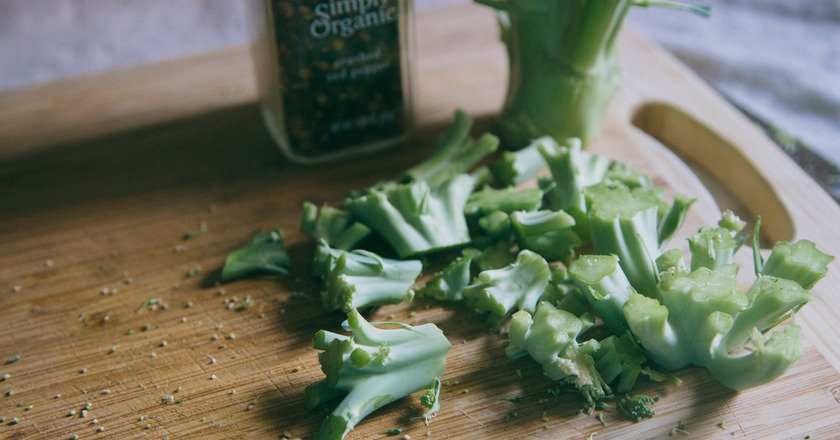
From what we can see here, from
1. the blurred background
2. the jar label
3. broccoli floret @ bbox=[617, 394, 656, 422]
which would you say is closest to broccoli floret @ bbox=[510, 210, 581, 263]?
broccoli floret @ bbox=[617, 394, 656, 422]

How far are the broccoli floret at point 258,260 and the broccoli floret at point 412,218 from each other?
0.43ft

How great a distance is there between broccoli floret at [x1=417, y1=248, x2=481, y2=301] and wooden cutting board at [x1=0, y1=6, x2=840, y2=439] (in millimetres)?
27

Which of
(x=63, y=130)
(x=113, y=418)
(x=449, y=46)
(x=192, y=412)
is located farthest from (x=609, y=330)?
(x=63, y=130)

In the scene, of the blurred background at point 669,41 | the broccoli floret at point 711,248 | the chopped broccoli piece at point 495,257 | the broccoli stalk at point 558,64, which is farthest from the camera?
the blurred background at point 669,41

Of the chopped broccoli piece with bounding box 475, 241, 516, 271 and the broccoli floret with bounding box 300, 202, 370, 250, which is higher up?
the broccoli floret with bounding box 300, 202, 370, 250

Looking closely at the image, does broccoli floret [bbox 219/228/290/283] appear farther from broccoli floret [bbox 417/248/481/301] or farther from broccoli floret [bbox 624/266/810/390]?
broccoli floret [bbox 624/266/810/390]

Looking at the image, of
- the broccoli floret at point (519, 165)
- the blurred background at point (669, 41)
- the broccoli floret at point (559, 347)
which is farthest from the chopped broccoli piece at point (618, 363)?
the blurred background at point (669, 41)

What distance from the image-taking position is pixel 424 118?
1801mm

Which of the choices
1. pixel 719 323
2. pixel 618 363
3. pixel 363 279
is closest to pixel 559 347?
pixel 618 363

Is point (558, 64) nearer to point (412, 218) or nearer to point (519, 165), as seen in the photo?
point (519, 165)

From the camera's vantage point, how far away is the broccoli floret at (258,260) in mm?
1414

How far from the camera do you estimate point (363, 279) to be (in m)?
1.32

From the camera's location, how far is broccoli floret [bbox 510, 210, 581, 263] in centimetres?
137

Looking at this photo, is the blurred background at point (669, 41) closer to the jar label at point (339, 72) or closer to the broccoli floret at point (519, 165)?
the jar label at point (339, 72)
